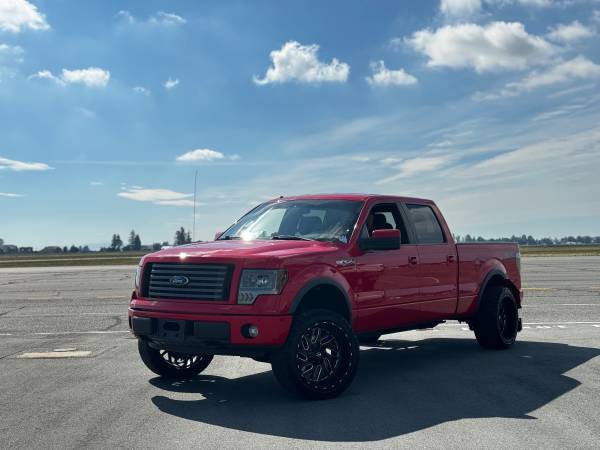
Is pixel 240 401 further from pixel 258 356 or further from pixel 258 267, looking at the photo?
pixel 258 267

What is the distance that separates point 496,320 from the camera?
896 centimetres

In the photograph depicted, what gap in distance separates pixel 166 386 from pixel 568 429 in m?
3.89

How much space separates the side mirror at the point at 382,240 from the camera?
6812 millimetres

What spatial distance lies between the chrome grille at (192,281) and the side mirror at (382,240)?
1559mm

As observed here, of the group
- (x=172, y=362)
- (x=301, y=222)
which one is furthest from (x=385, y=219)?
(x=172, y=362)

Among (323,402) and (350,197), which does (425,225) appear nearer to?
(350,197)

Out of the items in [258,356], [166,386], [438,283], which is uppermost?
[438,283]

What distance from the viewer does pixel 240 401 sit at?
6148mm

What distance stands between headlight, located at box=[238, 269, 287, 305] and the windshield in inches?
41.0

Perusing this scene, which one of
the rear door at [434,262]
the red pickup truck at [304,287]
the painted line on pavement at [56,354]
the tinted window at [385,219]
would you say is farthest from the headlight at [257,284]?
the painted line on pavement at [56,354]

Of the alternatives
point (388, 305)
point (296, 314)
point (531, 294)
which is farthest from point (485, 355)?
point (531, 294)

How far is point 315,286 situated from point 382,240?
0.98 m

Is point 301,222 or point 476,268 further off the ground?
point 301,222

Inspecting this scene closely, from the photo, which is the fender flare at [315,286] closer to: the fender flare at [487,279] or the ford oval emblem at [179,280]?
the ford oval emblem at [179,280]
